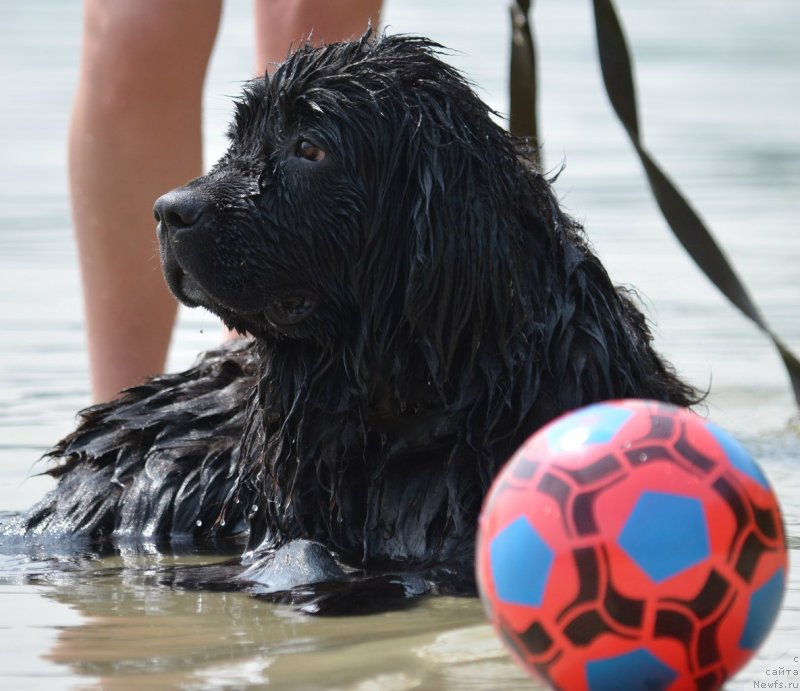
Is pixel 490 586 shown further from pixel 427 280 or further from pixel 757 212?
pixel 757 212

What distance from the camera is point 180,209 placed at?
325 cm

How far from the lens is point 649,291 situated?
6293 mm

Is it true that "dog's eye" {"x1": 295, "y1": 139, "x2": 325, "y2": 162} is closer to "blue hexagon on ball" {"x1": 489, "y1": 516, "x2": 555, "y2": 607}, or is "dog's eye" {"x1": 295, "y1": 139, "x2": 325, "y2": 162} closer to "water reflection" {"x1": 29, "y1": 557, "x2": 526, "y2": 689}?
"water reflection" {"x1": 29, "y1": 557, "x2": 526, "y2": 689}

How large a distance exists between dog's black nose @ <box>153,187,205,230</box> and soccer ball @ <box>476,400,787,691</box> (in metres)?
1.22

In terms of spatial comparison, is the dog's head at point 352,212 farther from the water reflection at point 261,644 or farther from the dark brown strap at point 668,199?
the dark brown strap at point 668,199

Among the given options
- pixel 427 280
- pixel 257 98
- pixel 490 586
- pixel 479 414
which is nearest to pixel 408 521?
pixel 479 414

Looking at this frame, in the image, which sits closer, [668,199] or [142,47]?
[668,199]

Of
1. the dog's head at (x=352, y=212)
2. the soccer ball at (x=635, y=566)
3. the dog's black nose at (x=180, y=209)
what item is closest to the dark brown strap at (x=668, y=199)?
the dog's head at (x=352, y=212)

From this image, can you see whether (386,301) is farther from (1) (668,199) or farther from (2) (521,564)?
(2) (521,564)

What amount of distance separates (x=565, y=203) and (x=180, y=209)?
4.56 meters

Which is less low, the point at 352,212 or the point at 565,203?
the point at 565,203

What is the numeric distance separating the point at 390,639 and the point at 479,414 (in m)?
0.61

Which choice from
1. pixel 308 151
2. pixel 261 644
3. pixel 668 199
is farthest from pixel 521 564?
pixel 668 199

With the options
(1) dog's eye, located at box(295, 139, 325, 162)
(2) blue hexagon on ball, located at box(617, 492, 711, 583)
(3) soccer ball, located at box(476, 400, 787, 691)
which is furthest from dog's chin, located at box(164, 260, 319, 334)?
(2) blue hexagon on ball, located at box(617, 492, 711, 583)
